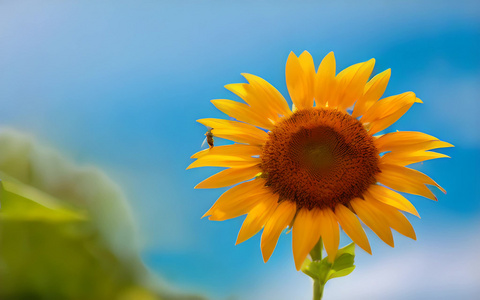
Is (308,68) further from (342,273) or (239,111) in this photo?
(342,273)

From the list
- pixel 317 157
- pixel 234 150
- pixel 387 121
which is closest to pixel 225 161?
pixel 234 150

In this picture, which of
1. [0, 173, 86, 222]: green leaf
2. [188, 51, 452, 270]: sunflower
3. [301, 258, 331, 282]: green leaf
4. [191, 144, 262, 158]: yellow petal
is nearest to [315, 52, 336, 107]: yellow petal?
[188, 51, 452, 270]: sunflower

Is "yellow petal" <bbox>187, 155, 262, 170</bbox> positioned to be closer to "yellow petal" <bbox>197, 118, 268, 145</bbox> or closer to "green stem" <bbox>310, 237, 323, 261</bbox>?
"yellow petal" <bbox>197, 118, 268, 145</bbox>

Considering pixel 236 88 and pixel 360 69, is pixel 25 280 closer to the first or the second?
pixel 236 88

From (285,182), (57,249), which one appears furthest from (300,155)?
(57,249)

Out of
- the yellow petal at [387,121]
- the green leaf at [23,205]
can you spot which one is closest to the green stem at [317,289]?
the yellow petal at [387,121]

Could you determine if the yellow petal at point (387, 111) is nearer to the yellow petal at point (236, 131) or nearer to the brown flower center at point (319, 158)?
the brown flower center at point (319, 158)
